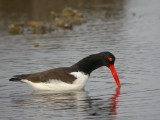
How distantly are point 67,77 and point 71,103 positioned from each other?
1.45m

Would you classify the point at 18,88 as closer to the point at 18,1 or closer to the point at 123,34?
the point at 123,34

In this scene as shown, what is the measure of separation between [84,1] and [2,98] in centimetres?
3246

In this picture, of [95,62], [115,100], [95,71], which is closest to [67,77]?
[95,62]

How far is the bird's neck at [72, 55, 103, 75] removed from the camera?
13.9 m

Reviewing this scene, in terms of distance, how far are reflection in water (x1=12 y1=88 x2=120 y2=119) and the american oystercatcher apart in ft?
0.71

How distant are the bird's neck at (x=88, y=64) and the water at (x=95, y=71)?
0.63m

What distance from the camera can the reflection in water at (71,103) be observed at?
11.3 meters

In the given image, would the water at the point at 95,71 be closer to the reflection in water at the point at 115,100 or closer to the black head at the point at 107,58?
the reflection in water at the point at 115,100

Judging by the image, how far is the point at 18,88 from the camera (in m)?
14.5

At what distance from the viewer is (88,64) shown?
14.1 meters

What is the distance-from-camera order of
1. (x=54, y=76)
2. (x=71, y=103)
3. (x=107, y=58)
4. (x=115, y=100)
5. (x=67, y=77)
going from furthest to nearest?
(x=107, y=58), (x=54, y=76), (x=67, y=77), (x=115, y=100), (x=71, y=103)

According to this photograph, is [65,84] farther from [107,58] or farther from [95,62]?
[107,58]

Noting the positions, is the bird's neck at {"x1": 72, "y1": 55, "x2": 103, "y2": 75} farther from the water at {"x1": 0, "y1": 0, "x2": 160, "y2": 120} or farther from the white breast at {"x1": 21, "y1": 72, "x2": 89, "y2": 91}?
the water at {"x1": 0, "y1": 0, "x2": 160, "y2": 120}

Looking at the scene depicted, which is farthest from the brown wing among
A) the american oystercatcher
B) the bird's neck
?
the bird's neck
